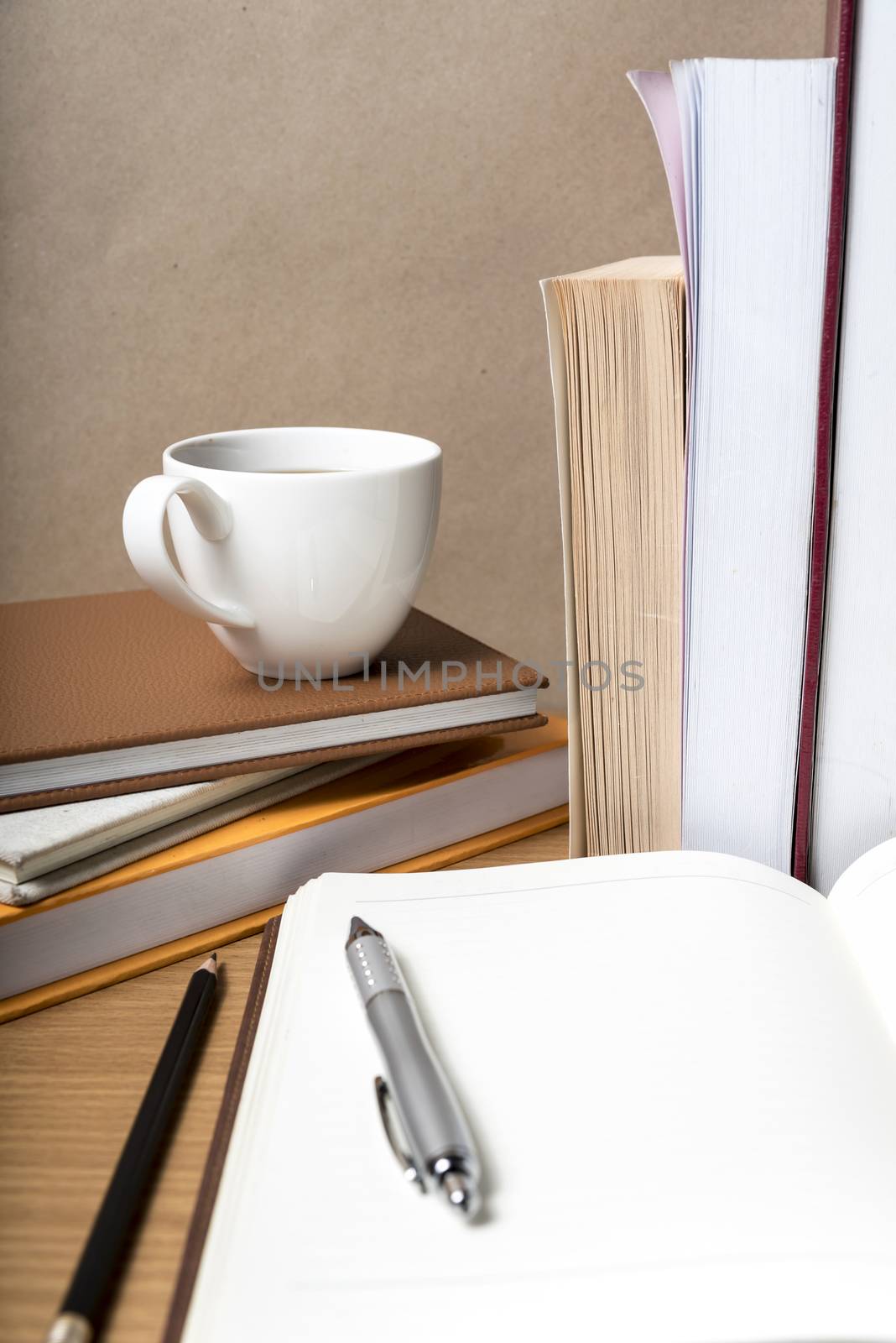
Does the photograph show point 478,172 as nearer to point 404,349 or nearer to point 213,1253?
point 404,349

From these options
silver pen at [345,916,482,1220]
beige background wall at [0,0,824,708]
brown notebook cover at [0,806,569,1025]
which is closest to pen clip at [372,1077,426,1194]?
silver pen at [345,916,482,1220]

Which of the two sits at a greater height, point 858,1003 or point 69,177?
point 69,177

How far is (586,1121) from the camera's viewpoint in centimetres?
29

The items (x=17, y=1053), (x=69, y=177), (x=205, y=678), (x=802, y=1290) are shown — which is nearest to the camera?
(x=802, y=1290)

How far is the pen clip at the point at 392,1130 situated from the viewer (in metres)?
0.27

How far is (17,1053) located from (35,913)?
0.05m

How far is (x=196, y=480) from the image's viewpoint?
17.2 inches

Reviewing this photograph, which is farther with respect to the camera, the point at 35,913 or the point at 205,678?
the point at 205,678

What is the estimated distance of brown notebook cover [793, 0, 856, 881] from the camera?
0.35 metres

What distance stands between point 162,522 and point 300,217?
39 cm

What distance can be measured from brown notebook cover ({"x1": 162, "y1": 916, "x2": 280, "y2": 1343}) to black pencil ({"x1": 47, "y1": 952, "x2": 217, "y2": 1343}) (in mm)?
18

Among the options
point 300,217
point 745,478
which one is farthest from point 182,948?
A: point 300,217

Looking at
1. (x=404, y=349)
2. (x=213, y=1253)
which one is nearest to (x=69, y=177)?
(x=404, y=349)

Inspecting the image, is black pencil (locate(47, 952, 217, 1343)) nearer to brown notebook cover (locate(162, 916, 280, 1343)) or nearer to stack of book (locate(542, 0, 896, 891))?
brown notebook cover (locate(162, 916, 280, 1343))
